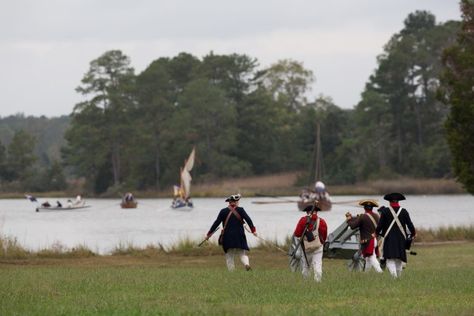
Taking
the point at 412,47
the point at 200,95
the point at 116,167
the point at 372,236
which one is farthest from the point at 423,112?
the point at 372,236

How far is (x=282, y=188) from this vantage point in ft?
365


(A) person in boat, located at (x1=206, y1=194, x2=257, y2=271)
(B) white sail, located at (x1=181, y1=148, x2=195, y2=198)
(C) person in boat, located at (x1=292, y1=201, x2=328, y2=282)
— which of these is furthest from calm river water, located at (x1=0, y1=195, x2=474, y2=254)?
(C) person in boat, located at (x1=292, y1=201, x2=328, y2=282)

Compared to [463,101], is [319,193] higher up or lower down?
lower down

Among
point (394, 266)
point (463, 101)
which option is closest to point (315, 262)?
→ point (394, 266)

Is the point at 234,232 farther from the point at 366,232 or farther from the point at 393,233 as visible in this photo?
the point at 393,233

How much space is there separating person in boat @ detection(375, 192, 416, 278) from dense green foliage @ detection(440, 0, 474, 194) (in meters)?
19.5

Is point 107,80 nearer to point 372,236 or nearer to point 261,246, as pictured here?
point 261,246

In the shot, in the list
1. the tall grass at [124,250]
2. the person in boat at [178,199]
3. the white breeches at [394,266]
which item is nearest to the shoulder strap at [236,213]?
the white breeches at [394,266]

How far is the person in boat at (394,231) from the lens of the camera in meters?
21.1

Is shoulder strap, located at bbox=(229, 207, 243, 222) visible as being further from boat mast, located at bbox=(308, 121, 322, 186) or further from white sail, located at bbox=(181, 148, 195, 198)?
boat mast, located at bbox=(308, 121, 322, 186)

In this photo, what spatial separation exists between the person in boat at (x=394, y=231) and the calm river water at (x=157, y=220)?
71.2 ft

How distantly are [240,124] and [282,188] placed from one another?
9.49 metres

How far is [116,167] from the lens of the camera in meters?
117

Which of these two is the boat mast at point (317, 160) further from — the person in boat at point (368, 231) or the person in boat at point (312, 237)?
the person in boat at point (312, 237)
